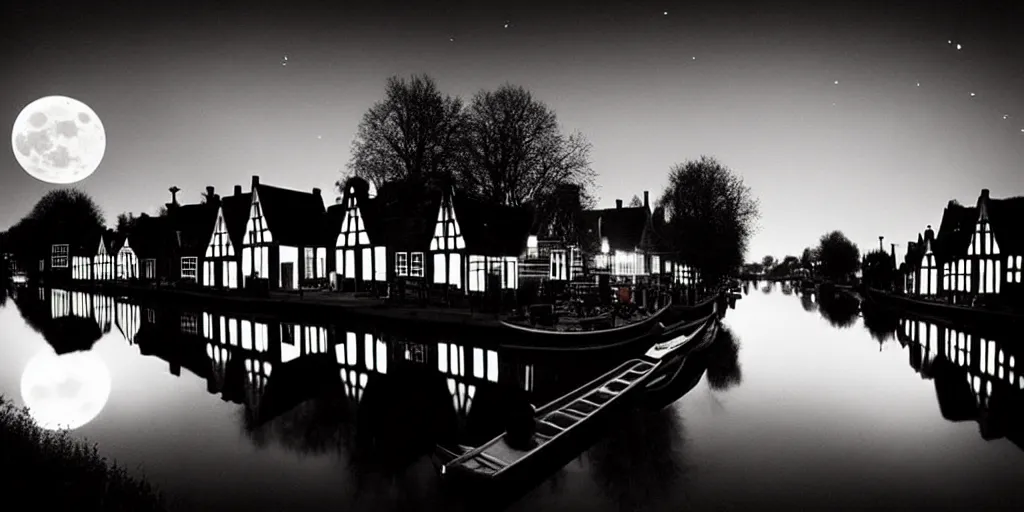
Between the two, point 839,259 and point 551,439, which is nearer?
point 551,439

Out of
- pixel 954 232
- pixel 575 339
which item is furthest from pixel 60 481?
pixel 954 232

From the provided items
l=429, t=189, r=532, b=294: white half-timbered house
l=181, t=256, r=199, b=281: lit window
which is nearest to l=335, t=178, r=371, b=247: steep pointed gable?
l=429, t=189, r=532, b=294: white half-timbered house

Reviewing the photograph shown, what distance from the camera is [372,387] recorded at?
48.0 ft

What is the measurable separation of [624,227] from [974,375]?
31.1 meters

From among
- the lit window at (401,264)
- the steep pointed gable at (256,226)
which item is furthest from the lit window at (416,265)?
the steep pointed gable at (256,226)

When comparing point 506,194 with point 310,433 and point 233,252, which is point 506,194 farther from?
point 310,433

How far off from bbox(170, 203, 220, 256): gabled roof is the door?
9967 mm

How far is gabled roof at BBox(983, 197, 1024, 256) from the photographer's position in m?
40.0


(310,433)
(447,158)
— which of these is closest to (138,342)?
(310,433)

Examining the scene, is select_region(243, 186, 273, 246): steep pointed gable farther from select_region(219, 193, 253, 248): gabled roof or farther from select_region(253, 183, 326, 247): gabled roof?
select_region(219, 193, 253, 248): gabled roof

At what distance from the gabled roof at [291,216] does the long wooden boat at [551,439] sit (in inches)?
1343

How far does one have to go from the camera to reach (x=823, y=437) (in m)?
11.4

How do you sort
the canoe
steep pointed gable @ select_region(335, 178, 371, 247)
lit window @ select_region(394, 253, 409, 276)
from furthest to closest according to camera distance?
steep pointed gable @ select_region(335, 178, 371, 247) → lit window @ select_region(394, 253, 409, 276) → the canoe

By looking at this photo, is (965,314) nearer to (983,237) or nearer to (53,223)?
(983,237)
